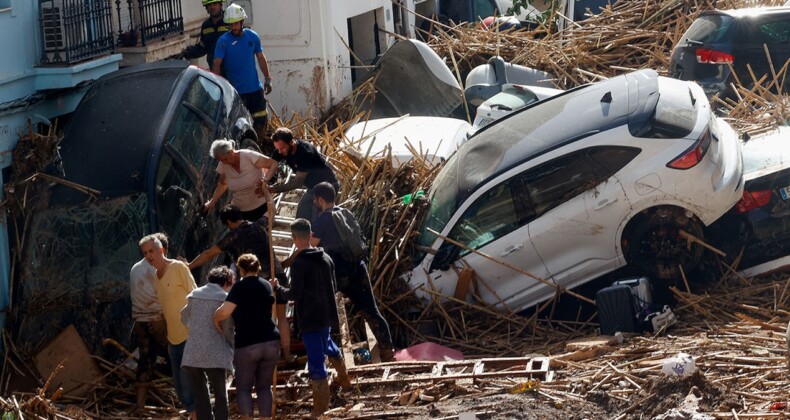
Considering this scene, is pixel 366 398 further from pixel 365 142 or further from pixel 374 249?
pixel 365 142

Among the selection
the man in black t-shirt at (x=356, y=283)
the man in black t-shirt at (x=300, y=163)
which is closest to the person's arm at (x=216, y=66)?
the man in black t-shirt at (x=300, y=163)

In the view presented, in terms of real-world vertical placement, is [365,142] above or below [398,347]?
above

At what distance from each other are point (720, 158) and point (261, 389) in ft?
15.4

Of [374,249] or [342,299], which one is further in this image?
[374,249]

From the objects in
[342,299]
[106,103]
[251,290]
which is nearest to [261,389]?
[251,290]

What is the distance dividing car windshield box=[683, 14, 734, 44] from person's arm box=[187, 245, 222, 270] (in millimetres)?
8473

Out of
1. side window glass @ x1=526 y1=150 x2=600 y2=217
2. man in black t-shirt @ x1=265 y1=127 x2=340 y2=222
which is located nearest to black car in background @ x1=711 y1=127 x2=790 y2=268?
side window glass @ x1=526 y1=150 x2=600 y2=217

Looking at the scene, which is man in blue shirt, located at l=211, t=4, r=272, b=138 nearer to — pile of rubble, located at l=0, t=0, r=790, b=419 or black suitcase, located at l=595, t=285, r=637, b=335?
pile of rubble, located at l=0, t=0, r=790, b=419

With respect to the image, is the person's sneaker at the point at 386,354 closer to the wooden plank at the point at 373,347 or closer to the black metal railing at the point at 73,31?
Result: the wooden plank at the point at 373,347

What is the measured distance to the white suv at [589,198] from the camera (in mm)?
11359

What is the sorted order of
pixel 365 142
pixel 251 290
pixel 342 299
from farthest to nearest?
pixel 365 142 < pixel 342 299 < pixel 251 290

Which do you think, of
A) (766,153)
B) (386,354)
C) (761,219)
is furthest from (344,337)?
(766,153)

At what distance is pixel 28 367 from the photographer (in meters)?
10.6

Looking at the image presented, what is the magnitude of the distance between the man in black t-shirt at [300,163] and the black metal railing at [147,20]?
3.49 metres
